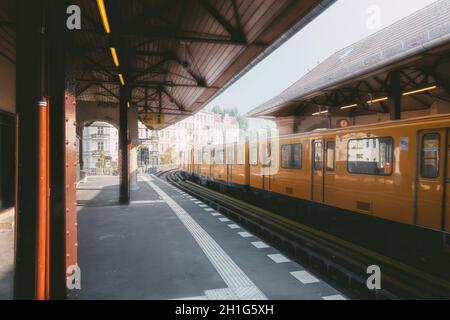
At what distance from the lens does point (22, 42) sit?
319cm

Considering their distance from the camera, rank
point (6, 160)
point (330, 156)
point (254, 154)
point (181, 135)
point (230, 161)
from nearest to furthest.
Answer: point (330, 156) → point (6, 160) → point (254, 154) → point (230, 161) → point (181, 135)

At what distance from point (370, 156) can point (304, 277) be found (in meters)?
3.61

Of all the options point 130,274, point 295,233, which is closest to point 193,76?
point 295,233

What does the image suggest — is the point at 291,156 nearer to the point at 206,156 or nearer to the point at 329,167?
the point at 329,167

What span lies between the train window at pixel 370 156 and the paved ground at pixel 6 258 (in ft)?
23.2

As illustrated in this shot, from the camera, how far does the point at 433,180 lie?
5.78 m

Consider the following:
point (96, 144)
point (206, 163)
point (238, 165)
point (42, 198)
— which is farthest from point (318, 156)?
point (96, 144)

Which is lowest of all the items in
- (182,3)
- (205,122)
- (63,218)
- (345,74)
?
(63,218)

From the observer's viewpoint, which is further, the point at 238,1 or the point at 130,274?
the point at 238,1

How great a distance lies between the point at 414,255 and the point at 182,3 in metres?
7.49

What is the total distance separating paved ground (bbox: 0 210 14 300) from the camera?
444 cm

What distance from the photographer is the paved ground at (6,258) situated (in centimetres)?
444

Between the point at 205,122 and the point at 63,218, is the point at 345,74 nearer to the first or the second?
the point at 63,218

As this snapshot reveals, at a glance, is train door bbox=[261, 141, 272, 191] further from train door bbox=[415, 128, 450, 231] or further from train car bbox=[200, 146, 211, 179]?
train car bbox=[200, 146, 211, 179]
